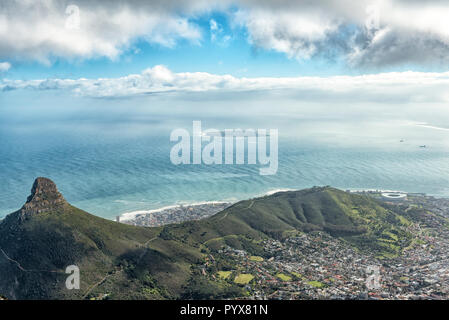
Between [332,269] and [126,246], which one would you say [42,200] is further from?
[332,269]

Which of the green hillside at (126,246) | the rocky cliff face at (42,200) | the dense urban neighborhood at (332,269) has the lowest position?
the dense urban neighborhood at (332,269)

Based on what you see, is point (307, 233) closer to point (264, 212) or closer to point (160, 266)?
point (264, 212)

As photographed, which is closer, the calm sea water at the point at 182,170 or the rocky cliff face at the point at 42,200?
the rocky cliff face at the point at 42,200

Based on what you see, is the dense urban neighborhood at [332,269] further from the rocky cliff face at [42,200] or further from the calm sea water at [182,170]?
the calm sea water at [182,170]

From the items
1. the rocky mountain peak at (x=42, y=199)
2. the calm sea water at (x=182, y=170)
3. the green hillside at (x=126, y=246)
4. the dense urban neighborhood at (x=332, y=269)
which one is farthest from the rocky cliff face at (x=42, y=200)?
the calm sea water at (x=182, y=170)

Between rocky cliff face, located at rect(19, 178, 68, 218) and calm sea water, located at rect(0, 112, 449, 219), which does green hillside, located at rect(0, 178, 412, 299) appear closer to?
rocky cliff face, located at rect(19, 178, 68, 218)

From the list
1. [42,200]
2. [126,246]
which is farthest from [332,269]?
[42,200]

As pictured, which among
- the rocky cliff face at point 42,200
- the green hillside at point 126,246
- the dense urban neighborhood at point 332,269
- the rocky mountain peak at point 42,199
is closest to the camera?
the green hillside at point 126,246
